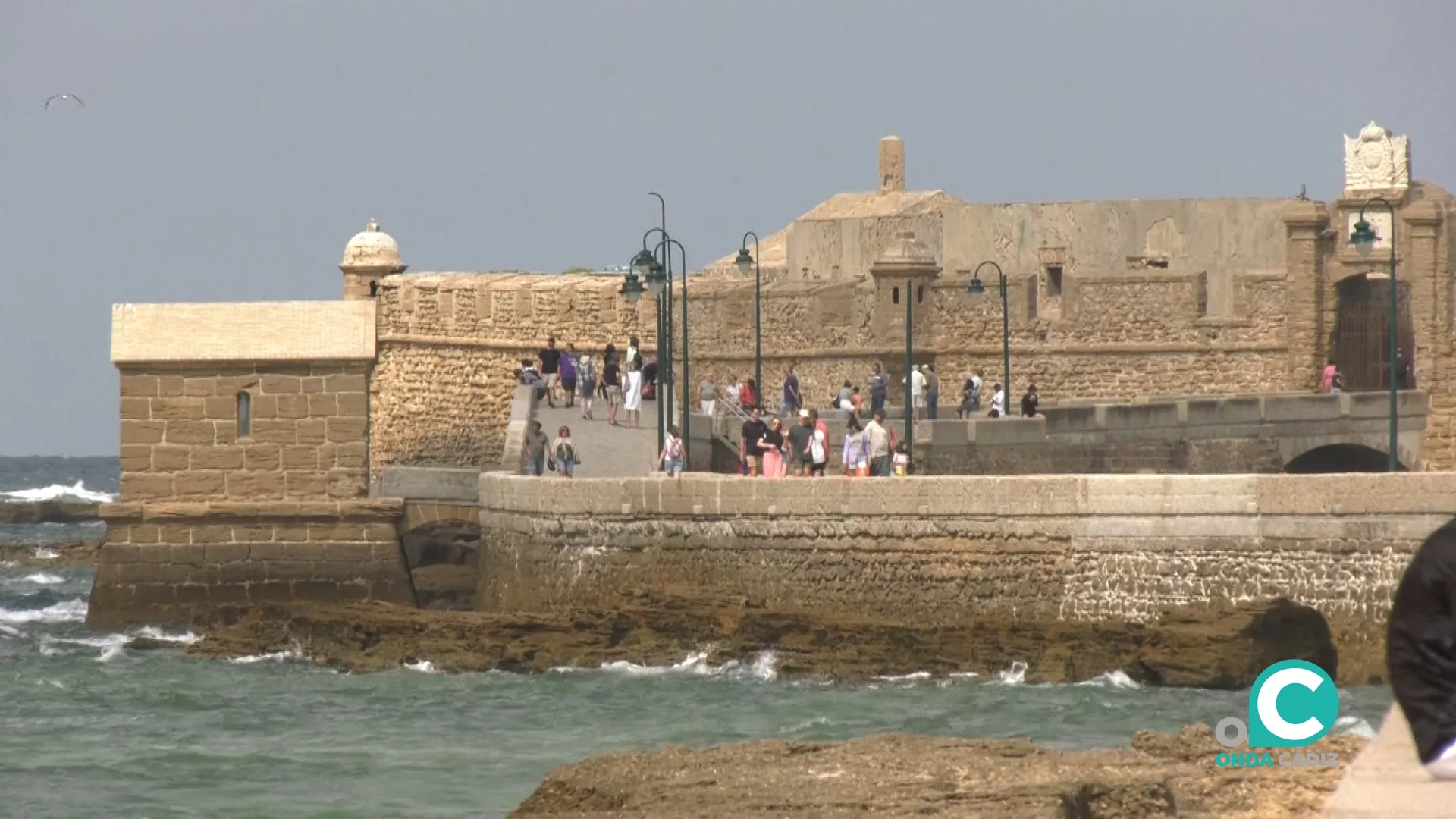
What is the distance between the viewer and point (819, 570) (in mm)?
20922

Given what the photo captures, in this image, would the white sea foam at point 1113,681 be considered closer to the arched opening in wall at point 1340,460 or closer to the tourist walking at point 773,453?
the tourist walking at point 773,453

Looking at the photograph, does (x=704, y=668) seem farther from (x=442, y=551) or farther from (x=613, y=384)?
(x=613, y=384)

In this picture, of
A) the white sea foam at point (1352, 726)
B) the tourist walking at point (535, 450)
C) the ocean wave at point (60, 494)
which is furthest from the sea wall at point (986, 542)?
the ocean wave at point (60, 494)

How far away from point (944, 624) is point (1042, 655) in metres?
1.03

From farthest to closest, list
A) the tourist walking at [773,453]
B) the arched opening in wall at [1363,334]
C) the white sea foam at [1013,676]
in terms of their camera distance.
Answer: the arched opening in wall at [1363,334]
the tourist walking at [773,453]
the white sea foam at [1013,676]

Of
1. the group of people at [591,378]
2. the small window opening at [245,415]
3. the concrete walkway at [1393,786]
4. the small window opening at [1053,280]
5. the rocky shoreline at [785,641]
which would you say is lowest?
the rocky shoreline at [785,641]

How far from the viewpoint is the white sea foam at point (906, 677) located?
19.1 metres

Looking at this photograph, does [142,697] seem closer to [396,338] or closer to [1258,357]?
[396,338]

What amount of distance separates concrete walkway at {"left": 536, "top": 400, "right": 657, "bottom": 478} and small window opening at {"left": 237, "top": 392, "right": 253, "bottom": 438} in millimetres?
3239

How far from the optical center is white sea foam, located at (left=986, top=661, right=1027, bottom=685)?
62.1 ft

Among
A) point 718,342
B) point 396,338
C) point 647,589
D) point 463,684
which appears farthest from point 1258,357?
point 463,684

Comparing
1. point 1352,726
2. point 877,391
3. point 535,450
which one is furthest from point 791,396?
point 1352,726

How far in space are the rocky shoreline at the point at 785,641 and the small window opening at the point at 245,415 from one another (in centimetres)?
165

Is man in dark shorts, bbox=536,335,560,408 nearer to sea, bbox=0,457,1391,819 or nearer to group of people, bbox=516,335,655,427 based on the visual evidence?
group of people, bbox=516,335,655,427
